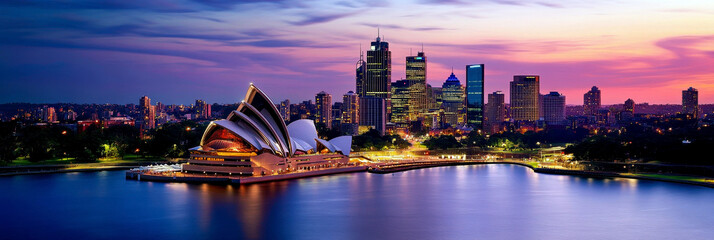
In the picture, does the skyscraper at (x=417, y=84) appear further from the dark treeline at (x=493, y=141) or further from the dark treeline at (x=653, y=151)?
the dark treeline at (x=653, y=151)

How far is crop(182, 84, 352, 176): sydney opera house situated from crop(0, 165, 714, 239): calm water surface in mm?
2699

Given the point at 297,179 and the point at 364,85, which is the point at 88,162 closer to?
the point at 297,179

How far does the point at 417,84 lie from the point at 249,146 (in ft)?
459


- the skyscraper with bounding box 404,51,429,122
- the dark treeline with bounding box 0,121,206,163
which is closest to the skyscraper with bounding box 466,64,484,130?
the skyscraper with bounding box 404,51,429,122

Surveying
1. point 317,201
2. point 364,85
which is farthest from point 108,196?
point 364,85

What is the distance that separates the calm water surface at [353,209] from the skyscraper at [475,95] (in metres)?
126

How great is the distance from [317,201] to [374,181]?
13450 millimetres

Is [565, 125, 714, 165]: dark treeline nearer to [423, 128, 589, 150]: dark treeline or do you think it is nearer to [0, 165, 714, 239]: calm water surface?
[0, 165, 714, 239]: calm water surface

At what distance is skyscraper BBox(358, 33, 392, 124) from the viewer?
186 metres

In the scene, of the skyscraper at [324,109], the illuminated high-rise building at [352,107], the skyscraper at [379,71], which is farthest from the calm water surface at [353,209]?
the skyscraper at [379,71]

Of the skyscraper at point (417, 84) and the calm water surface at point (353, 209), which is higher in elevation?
the skyscraper at point (417, 84)

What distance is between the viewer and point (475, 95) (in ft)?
604

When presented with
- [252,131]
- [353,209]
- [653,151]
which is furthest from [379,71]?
[353,209]

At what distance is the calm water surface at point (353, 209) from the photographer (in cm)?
3462
